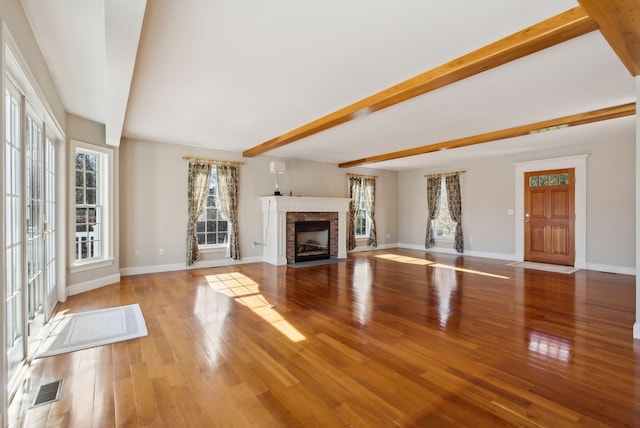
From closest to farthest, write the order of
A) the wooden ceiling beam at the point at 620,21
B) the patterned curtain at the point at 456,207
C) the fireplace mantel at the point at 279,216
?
1. the wooden ceiling beam at the point at 620,21
2. the fireplace mantel at the point at 279,216
3. the patterned curtain at the point at 456,207

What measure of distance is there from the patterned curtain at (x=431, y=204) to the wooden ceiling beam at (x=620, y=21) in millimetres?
6220

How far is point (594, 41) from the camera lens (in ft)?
7.86

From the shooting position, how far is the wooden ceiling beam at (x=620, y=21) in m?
1.73

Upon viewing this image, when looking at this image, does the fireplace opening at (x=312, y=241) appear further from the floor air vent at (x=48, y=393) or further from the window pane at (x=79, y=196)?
the floor air vent at (x=48, y=393)

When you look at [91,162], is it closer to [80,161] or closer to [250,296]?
[80,161]

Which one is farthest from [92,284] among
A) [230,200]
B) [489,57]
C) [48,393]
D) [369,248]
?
[369,248]

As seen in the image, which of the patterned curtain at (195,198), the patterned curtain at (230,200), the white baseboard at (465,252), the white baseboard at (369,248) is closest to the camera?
the patterned curtain at (195,198)

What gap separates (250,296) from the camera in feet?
13.9

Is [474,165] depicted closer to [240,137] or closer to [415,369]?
[240,137]

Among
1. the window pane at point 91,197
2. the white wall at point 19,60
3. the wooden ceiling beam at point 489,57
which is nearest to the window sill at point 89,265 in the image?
the window pane at point 91,197

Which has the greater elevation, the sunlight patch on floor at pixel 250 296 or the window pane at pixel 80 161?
the window pane at pixel 80 161

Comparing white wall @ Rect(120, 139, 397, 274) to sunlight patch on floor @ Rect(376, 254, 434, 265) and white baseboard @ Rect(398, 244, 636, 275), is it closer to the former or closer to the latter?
sunlight patch on floor @ Rect(376, 254, 434, 265)

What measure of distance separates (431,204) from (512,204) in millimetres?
1998

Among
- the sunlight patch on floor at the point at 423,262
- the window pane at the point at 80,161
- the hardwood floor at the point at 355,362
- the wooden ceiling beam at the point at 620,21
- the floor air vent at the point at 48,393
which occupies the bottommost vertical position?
the floor air vent at the point at 48,393
